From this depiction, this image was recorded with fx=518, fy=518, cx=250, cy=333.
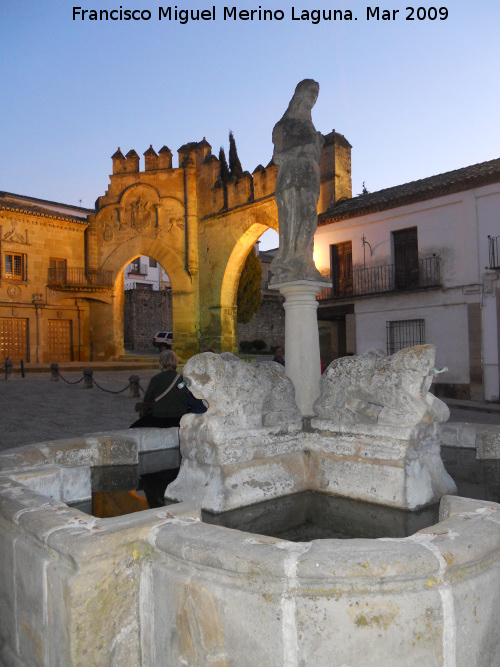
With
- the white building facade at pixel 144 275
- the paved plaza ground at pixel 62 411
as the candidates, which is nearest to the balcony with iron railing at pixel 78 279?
the paved plaza ground at pixel 62 411

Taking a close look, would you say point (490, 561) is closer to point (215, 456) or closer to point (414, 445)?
point (414, 445)

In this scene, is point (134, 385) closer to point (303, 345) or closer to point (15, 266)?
point (303, 345)

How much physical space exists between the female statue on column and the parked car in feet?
79.0

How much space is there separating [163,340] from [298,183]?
80.3 ft

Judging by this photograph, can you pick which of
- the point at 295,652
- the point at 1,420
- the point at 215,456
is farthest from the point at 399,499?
the point at 1,420

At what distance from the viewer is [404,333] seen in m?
15.0

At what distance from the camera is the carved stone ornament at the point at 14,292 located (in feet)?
68.6

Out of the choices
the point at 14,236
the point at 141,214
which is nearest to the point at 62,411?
the point at 141,214

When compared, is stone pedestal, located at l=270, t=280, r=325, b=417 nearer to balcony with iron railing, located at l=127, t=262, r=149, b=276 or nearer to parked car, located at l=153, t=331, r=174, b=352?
parked car, located at l=153, t=331, r=174, b=352

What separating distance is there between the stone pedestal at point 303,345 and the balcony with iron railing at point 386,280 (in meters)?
10.4

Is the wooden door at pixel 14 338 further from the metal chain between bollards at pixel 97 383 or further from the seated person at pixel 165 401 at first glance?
the seated person at pixel 165 401

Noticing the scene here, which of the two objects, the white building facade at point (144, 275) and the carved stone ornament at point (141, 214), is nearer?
the carved stone ornament at point (141, 214)

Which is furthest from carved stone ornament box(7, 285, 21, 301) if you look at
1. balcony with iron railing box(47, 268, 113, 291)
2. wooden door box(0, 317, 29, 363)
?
balcony with iron railing box(47, 268, 113, 291)

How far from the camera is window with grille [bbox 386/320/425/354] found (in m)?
14.6
